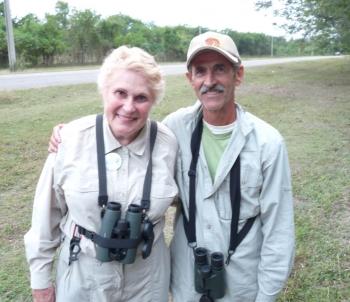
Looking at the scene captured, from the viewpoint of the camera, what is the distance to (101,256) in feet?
6.28

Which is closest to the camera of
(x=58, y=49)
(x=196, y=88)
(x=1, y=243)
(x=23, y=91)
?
(x=196, y=88)

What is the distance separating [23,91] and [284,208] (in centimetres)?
1116

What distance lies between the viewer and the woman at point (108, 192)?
1.93 metres

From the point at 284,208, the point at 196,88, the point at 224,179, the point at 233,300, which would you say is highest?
the point at 196,88

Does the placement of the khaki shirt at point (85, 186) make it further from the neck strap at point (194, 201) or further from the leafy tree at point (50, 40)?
the leafy tree at point (50, 40)

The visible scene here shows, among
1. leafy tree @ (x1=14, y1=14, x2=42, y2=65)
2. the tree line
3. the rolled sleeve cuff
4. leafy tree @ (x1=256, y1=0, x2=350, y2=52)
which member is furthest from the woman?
leafy tree @ (x1=14, y1=14, x2=42, y2=65)

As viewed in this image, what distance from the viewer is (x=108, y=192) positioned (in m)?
1.93

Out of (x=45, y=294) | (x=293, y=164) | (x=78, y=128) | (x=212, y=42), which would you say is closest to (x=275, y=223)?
(x=212, y=42)

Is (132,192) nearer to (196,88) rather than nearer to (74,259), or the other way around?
(74,259)

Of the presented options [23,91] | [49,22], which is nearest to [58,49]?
[49,22]

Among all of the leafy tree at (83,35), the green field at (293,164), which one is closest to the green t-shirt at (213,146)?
the green field at (293,164)

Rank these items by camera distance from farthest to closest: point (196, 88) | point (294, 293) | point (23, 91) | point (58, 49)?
point (58, 49) < point (23, 91) < point (294, 293) < point (196, 88)

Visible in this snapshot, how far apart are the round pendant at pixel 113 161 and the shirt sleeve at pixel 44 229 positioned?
252 mm

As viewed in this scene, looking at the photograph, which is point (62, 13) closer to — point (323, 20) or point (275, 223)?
point (323, 20)
